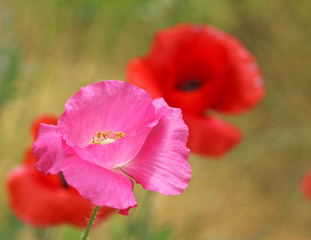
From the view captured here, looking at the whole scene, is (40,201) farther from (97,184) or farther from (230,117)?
(230,117)

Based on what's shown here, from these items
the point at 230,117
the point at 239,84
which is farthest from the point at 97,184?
the point at 230,117

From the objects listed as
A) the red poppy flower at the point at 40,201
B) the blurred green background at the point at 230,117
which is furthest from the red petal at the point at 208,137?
the blurred green background at the point at 230,117

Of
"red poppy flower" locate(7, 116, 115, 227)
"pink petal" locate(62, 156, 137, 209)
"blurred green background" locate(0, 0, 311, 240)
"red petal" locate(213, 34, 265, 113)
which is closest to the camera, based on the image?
"pink petal" locate(62, 156, 137, 209)

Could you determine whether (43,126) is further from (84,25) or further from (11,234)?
(84,25)

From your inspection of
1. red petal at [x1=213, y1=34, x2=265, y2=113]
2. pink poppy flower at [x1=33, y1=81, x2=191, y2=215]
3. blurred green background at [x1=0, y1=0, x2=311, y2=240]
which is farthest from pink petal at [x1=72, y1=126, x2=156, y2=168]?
blurred green background at [x1=0, y1=0, x2=311, y2=240]

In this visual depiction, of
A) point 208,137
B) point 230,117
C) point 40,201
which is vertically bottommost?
point 230,117

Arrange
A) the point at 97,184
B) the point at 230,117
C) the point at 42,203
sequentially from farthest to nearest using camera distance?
the point at 230,117 < the point at 42,203 < the point at 97,184

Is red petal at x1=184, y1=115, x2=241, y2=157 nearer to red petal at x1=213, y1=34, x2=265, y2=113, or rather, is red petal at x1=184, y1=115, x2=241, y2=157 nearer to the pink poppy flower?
red petal at x1=213, y1=34, x2=265, y2=113
